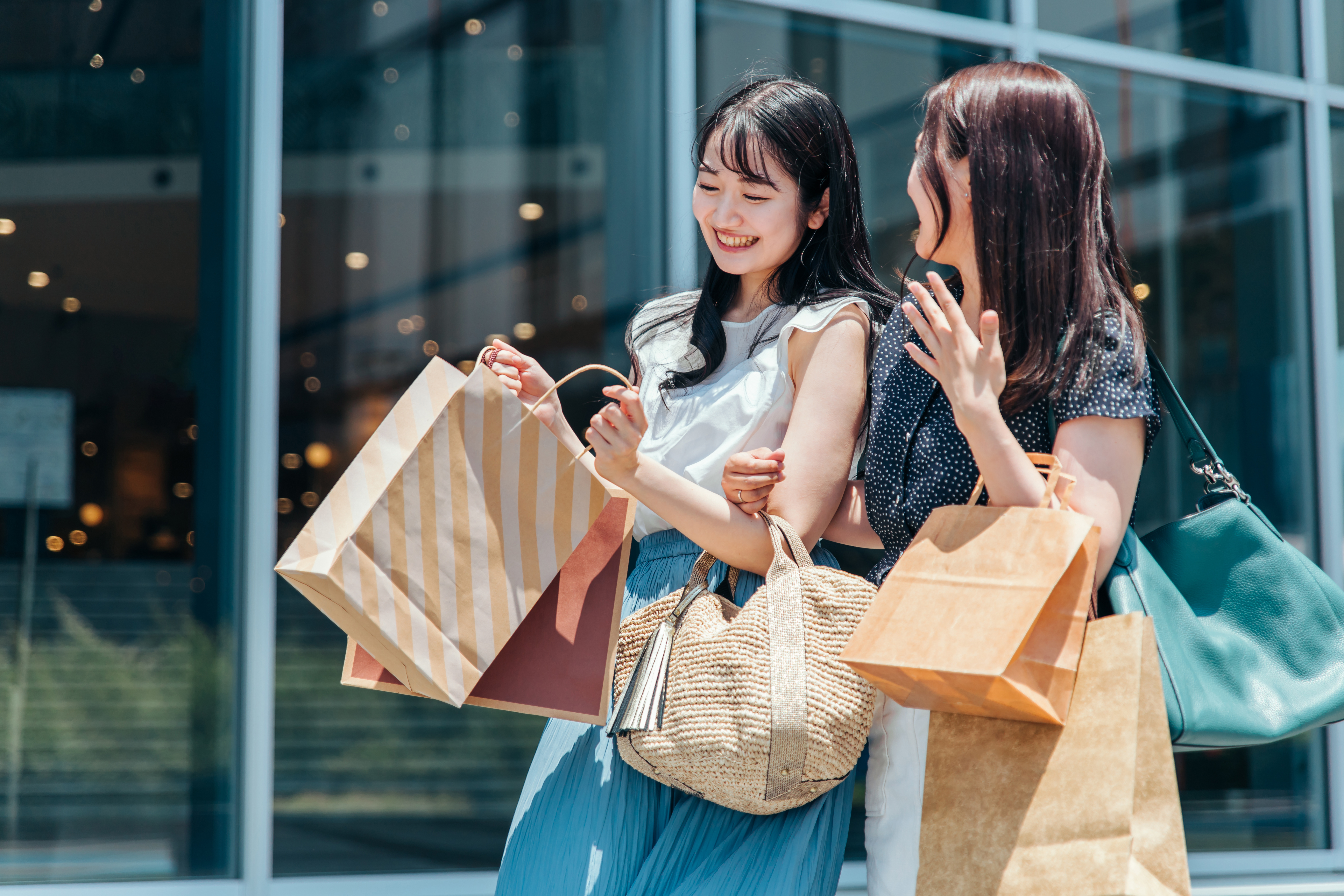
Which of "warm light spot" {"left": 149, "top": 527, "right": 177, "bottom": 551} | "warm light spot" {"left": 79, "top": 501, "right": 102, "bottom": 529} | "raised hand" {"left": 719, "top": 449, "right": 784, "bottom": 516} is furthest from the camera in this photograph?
"warm light spot" {"left": 149, "top": 527, "right": 177, "bottom": 551}

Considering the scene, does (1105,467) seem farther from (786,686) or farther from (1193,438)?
(786,686)

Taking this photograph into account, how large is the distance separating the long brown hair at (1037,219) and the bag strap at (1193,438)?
0.09 meters

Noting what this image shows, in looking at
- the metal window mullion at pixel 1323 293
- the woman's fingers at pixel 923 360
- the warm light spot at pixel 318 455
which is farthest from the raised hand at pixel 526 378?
the warm light spot at pixel 318 455

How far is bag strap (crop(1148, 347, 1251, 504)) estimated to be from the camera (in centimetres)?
142

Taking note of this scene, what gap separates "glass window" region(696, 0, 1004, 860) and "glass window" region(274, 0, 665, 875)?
0.77ft

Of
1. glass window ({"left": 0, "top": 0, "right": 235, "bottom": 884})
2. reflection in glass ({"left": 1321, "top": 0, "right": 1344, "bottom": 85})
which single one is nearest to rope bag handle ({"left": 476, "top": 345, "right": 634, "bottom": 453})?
glass window ({"left": 0, "top": 0, "right": 235, "bottom": 884})

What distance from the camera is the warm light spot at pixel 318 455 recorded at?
8461 millimetres

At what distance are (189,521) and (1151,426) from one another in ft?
19.5

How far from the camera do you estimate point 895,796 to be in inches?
59.5

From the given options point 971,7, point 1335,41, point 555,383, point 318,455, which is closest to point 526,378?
point 555,383

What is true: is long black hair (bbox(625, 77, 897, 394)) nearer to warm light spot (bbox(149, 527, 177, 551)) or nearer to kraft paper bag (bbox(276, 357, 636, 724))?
kraft paper bag (bbox(276, 357, 636, 724))

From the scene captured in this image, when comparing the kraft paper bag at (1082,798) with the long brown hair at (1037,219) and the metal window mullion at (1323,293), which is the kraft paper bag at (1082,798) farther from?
the metal window mullion at (1323,293)

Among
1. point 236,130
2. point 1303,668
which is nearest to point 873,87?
point 236,130

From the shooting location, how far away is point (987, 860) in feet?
4.12
